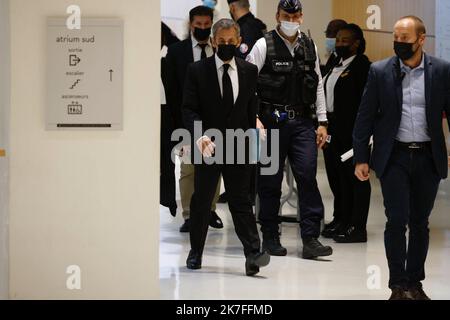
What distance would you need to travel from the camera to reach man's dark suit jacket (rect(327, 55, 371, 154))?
22.3 ft

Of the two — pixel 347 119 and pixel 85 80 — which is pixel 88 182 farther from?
pixel 347 119

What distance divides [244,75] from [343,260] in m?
1.52

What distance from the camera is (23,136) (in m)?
4.55

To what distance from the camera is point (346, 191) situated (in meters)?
7.05

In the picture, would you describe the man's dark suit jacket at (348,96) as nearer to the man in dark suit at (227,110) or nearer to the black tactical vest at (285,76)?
the black tactical vest at (285,76)

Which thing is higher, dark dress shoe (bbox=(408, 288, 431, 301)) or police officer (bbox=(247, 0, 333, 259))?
police officer (bbox=(247, 0, 333, 259))

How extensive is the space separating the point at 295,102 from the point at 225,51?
0.83 m

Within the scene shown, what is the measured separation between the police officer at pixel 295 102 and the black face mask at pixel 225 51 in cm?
65

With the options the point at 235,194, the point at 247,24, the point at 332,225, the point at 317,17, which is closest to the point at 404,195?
the point at 235,194

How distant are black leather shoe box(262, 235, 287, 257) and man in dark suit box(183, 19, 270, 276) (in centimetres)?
73

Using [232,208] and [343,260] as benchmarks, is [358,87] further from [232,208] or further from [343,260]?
[232,208]

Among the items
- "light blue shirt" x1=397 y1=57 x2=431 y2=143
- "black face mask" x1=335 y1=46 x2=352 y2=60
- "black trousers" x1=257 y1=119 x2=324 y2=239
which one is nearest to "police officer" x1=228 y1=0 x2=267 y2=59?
"black face mask" x1=335 y1=46 x2=352 y2=60

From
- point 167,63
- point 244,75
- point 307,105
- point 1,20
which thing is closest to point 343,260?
point 307,105

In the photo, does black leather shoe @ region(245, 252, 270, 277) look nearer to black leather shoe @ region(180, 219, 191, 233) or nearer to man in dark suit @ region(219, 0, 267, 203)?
black leather shoe @ region(180, 219, 191, 233)
